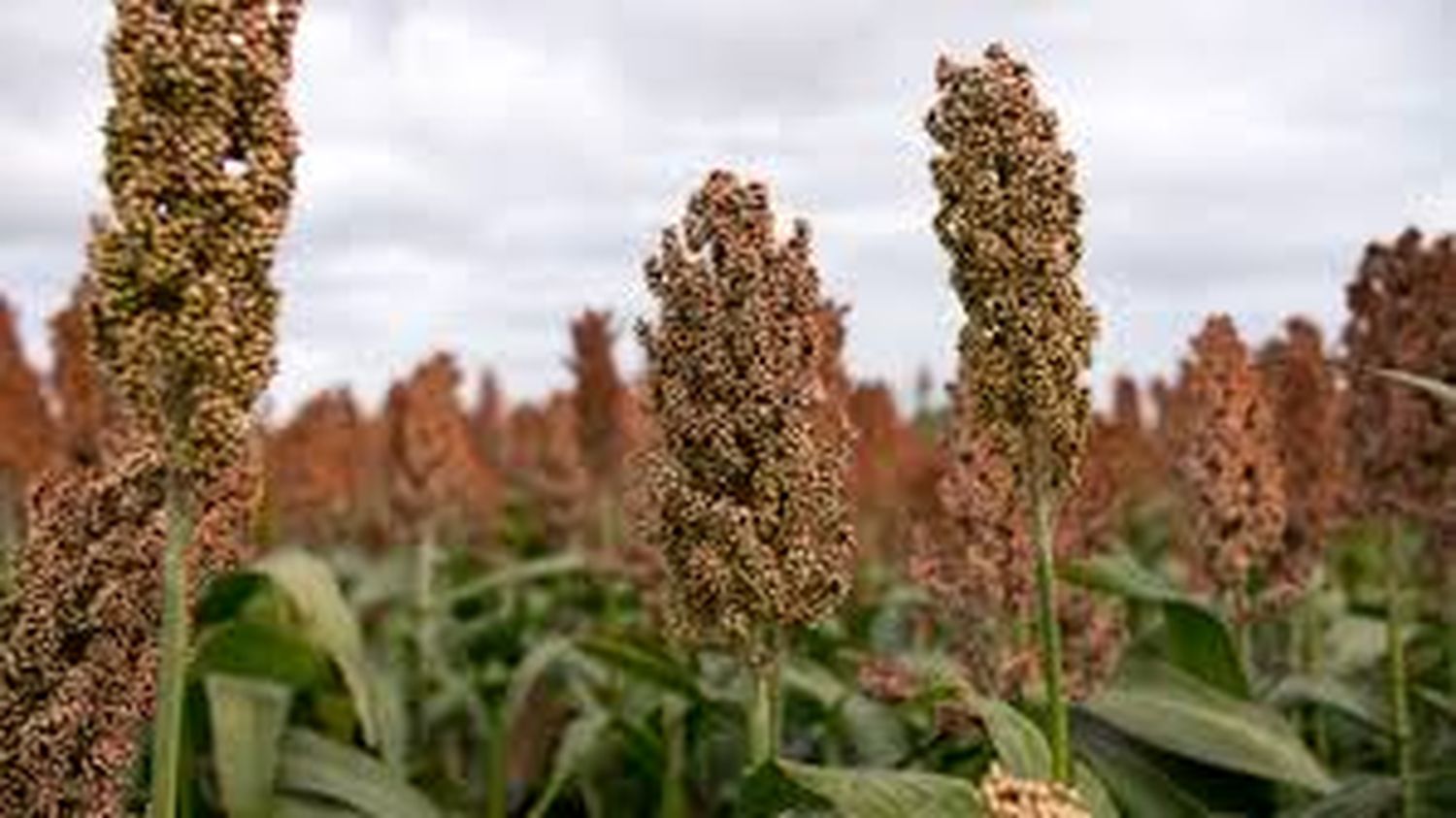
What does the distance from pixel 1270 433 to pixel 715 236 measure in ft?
11.9

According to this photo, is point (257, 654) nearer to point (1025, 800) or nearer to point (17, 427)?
point (1025, 800)

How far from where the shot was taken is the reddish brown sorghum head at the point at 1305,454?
Result: 27.9 feet

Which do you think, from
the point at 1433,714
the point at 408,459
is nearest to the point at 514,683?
the point at 1433,714

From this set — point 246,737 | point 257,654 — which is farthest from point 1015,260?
point 257,654

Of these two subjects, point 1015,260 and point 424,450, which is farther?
point 424,450

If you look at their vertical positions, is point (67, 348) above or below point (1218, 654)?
above

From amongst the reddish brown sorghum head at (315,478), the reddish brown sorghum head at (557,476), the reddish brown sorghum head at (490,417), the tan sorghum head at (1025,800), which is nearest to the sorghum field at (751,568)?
the tan sorghum head at (1025,800)

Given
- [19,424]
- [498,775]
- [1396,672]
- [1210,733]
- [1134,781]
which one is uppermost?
[19,424]

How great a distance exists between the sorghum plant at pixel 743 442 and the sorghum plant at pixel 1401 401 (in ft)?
9.04

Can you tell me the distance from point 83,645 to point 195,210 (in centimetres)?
98

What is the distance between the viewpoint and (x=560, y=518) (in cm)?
1593

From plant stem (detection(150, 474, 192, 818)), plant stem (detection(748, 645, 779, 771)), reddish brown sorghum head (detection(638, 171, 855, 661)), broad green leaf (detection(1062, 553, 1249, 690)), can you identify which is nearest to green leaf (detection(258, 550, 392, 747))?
broad green leaf (detection(1062, 553, 1249, 690))

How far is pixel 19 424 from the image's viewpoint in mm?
12336

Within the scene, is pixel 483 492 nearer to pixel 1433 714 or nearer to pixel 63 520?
pixel 1433 714
